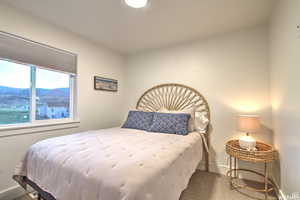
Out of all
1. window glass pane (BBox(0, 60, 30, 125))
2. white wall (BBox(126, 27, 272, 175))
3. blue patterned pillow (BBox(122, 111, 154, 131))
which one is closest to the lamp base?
white wall (BBox(126, 27, 272, 175))

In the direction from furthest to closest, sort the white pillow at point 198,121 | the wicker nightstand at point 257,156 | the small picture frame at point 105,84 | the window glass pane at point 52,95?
the small picture frame at point 105,84 < the white pillow at point 198,121 < the window glass pane at point 52,95 < the wicker nightstand at point 257,156

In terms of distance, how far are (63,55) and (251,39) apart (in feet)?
10.2

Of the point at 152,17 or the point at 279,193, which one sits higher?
the point at 152,17

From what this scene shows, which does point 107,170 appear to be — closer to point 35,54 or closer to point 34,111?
point 34,111

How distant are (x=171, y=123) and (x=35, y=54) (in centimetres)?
227

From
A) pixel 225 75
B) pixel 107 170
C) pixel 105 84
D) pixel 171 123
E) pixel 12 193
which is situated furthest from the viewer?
pixel 105 84

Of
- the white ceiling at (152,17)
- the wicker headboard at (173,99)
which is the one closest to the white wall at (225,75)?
the wicker headboard at (173,99)

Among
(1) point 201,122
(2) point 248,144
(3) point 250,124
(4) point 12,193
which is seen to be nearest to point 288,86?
(3) point 250,124

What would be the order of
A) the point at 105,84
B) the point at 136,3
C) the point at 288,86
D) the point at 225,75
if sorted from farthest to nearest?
the point at 105,84 → the point at 225,75 → the point at 136,3 → the point at 288,86

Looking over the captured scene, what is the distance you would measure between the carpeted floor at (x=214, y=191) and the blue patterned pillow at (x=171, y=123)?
0.78m

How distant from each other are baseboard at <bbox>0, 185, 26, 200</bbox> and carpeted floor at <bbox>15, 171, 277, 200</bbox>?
85mm

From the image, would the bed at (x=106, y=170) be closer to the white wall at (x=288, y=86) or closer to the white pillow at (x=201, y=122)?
the white pillow at (x=201, y=122)

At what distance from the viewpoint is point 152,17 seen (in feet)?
6.73

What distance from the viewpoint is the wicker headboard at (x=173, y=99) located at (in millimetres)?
2689
